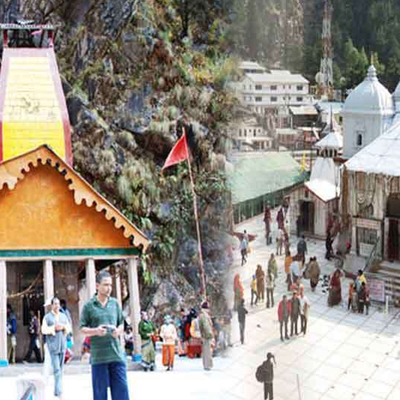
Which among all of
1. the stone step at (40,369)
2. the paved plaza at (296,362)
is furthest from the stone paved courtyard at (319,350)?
the stone step at (40,369)

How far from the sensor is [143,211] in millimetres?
7188

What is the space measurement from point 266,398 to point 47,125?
3773 millimetres

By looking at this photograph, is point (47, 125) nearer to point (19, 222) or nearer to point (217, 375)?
point (19, 222)

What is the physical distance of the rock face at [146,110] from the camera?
7129 millimetres

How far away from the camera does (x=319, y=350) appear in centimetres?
244

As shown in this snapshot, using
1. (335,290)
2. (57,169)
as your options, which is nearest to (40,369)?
(57,169)

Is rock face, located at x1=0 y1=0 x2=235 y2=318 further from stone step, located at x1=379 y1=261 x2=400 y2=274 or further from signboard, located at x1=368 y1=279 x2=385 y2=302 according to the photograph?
signboard, located at x1=368 y1=279 x2=385 y2=302

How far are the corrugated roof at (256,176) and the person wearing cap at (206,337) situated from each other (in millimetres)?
1135

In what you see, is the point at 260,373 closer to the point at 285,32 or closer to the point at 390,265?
the point at 285,32

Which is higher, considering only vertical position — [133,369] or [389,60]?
[389,60]

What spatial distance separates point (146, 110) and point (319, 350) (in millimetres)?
5463

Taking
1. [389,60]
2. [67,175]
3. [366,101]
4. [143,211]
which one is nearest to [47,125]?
[67,175]

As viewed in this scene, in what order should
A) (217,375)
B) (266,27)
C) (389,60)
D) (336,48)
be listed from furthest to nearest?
(389,60) < (217,375) < (336,48) < (266,27)

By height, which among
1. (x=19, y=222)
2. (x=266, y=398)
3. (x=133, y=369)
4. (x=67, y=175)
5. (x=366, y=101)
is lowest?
(x=133, y=369)
